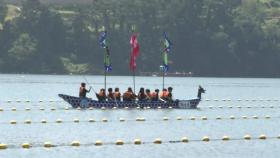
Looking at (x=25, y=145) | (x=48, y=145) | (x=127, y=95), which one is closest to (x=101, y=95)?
(x=127, y=95)

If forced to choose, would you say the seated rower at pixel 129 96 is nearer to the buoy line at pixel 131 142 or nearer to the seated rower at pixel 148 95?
the seated rower at pixel 148 95

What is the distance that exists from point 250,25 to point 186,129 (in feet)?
443

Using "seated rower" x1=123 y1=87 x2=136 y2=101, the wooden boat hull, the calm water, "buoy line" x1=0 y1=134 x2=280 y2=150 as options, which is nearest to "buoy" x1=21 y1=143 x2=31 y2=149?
"buoy line" x1=0 y1=134 x2=280 y2=150

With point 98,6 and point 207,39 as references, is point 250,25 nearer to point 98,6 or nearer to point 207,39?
point 207,39

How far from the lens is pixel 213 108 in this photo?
77.3m

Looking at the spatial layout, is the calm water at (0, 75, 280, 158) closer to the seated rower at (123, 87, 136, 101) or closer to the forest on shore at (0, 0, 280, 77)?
the seated rower at (123, 87, 136, 101)

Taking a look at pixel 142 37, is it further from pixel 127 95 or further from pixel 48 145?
pixel 48 145

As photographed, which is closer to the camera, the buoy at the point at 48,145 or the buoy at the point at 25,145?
the buoy at the point at 25,145

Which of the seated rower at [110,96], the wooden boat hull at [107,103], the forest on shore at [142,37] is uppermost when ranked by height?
the forest on shore at [142,37]

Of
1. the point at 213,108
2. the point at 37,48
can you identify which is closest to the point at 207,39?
the point at 37,48

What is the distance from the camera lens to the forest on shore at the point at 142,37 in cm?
17125

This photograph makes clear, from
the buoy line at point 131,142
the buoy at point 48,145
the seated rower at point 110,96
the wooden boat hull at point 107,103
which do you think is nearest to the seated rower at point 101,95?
the wooden boat hull at point 107,103

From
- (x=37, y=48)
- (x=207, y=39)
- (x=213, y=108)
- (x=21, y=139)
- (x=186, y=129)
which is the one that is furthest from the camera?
(x=207, y=39)

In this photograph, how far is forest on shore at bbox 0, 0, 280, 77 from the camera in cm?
17125
